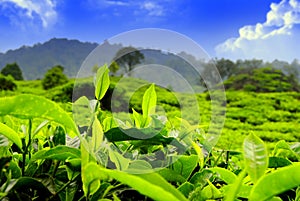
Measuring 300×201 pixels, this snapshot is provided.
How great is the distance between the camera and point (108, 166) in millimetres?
499

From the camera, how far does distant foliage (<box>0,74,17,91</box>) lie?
41.0 feet

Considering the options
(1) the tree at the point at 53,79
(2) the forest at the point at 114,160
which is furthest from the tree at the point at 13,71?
(2) the forest at the point at 114,160

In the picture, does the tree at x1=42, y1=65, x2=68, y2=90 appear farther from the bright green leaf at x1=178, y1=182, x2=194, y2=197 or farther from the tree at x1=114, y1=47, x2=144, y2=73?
the bright green leaf at x1=178, y1=182, x2=194, y2=197

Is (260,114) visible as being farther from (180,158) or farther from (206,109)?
(180,158)

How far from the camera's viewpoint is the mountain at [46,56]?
1405 inches

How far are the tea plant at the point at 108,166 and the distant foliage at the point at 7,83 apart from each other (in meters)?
12.6

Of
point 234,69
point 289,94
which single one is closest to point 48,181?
point 289,94

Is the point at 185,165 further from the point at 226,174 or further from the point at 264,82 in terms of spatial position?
the point at 264,82

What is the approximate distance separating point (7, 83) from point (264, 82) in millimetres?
8592

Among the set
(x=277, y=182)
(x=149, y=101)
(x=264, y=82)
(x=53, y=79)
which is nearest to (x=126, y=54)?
(x=149, y=101)

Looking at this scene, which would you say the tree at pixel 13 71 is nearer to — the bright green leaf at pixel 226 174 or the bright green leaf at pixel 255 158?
the bright green leaf at pixel 226 174

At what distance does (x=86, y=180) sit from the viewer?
408 mm

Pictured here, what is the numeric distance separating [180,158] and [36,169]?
7.2 inches

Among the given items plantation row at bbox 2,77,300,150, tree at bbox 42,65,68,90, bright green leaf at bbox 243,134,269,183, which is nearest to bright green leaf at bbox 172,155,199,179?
bright green leaf at bbox 243,134,269,183
